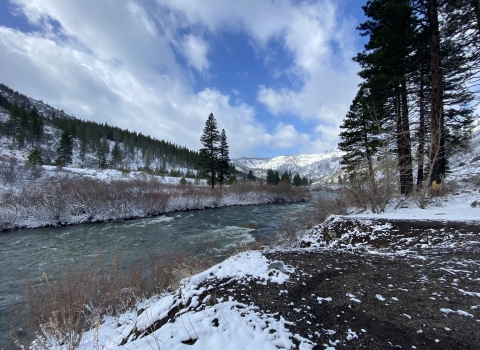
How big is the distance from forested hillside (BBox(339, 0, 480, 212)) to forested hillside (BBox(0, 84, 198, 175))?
5402 cm

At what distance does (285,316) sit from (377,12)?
1507cm

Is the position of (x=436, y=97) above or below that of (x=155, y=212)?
above

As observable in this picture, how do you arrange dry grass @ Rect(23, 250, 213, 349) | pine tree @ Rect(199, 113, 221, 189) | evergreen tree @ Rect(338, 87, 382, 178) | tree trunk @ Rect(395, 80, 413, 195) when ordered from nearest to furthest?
dry grass @ Rect(23, 250, 213, 349)
tree trunk @ Rect(395, 80, 413, 195)
evergreen tree @ Rect(338, 87, 382, 178)
pine tree @ Rect(199, 113, 221, 189)

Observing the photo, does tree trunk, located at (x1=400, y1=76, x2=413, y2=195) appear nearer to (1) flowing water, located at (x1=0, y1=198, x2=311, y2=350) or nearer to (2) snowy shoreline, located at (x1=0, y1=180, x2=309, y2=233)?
(1) flowing water, located at (x1=0, y1=198, x2=311, y2=350)

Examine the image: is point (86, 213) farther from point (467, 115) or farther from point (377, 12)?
point (467, 115)

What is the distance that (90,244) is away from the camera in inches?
469

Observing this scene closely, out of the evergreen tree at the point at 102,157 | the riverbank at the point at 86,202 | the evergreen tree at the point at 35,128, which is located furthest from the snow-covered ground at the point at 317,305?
the evergreen tree at the point at 35,128

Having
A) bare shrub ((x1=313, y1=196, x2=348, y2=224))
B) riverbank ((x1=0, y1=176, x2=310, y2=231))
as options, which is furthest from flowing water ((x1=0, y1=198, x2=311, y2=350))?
bare shrub ((x1=313, y1=196, x2=348, y2=224))

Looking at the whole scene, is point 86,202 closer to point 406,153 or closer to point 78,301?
point 78,301

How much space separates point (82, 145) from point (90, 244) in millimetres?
71224

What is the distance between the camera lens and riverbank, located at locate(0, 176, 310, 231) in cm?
1630

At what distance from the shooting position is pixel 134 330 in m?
3.22

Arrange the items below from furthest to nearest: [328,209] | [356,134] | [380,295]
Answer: [356,134], [328,209], [380,295]

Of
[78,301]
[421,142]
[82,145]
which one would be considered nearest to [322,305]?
[78,301]
